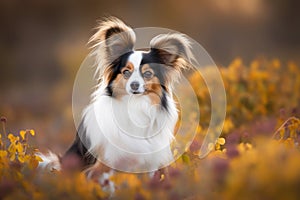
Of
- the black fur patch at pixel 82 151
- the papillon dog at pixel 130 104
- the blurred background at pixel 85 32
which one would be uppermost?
the papillon dog at pixel 130 104

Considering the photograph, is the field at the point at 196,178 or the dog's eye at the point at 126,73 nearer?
the field at the point at 196,178

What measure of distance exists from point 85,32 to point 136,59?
638 inches

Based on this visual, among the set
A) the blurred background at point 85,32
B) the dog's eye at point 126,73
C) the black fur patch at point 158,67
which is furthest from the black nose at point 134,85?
the blurred background at point 85,32

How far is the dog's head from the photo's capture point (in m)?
5.24

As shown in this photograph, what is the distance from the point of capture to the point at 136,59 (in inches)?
206

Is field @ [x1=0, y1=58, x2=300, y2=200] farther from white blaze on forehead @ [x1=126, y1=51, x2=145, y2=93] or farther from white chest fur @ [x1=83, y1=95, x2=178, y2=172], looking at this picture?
white blaze on forehead @ [x1=126, y1=51, x2=145, y2=93]

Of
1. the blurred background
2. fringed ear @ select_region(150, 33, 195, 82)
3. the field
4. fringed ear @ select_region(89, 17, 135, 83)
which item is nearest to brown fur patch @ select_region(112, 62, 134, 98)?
fringed ear @ select_region(89, 17, 135, 83)

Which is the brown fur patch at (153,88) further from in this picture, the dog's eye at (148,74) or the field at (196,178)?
the field at (196,178)

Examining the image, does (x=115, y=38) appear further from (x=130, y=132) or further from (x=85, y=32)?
(x=85, y=32)

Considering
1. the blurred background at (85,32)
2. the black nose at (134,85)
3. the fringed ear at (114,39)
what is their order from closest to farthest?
the black nose at (134,85) < the fringed ear at (114,39) < the blurred background at (85,32)

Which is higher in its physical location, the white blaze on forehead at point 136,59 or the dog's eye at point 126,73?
Result: the white blaze on forehead at point 136,59

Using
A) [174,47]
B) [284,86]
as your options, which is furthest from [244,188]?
[284,86]

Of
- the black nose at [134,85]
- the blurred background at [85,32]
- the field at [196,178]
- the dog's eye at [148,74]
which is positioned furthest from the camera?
the blurred background at [85,32]

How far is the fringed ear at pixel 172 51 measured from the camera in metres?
5.55
